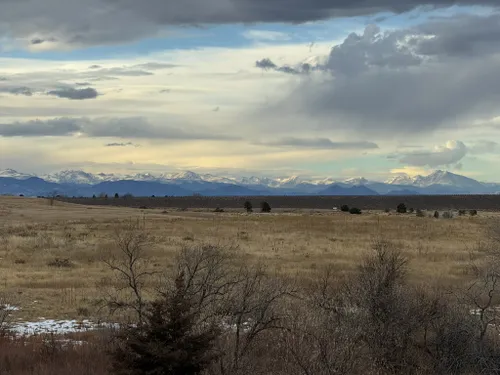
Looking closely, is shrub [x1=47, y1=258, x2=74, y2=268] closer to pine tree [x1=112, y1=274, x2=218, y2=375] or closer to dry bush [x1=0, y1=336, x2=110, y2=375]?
dry bush [x1=0, y1=336, x2=110, y2=375]

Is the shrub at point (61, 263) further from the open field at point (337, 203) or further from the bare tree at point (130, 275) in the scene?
the open field at point (337, 203)

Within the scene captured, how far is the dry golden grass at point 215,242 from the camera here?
19.9 meters

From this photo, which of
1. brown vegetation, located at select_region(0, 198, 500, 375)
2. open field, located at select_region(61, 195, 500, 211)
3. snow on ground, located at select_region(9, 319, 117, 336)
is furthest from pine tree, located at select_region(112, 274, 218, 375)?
open field, located at select_region(61, 195, 500, 211)

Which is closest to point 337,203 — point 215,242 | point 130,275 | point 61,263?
point 215,242

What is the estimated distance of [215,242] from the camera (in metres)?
35.0

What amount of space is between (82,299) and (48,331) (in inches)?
157

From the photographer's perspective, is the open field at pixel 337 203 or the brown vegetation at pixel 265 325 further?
the open field at pixel 337 203

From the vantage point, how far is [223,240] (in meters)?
37.5

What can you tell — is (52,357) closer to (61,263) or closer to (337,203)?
(61,263)

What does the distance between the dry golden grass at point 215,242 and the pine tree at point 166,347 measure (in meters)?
7.69

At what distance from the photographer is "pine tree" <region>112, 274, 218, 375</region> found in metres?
8.57

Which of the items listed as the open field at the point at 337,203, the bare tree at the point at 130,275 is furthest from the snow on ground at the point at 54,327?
the open field at the point at 337,203

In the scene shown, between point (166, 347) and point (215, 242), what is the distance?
2643cm

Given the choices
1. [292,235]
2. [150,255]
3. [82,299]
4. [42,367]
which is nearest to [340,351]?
[42,367]
